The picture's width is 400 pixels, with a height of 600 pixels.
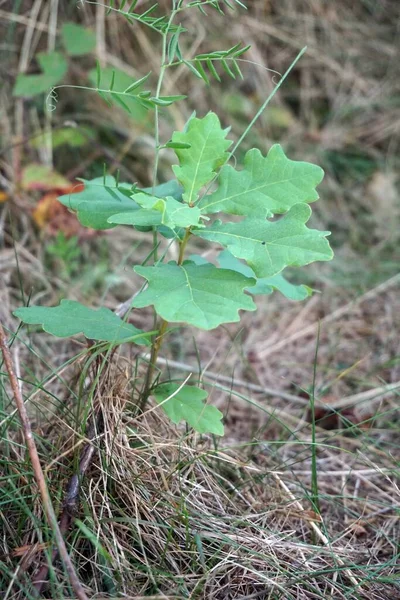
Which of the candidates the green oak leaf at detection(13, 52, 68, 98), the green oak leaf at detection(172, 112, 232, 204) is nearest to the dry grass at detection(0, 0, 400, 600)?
the green oak leaf at detection(13, 52, 68, 98)

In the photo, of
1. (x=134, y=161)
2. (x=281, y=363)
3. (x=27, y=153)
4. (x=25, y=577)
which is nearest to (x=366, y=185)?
(x=134, y=161)

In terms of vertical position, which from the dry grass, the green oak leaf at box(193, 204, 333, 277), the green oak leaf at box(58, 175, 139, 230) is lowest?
the dry grass

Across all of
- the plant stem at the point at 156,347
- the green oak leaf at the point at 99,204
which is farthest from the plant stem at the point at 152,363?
the green oak leaf at the point at 99,204

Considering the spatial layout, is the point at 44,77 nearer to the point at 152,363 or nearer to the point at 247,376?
the point at 247,376

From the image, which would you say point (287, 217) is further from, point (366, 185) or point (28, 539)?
point (366, 185)

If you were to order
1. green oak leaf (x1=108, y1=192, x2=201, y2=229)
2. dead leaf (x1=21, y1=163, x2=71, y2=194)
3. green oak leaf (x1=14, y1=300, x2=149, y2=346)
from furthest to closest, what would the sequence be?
dead leaf (x1=21, y1=163, x2=71, y2=194) < green oak leaf (x1=14, y1=300, x2=149, y2=346) < green oak leaf (x1=108, y1=192, x2=201, y2=229)

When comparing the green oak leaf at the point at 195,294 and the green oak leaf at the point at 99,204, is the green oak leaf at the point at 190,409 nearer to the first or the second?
the green oak leaf at the point at 195,294

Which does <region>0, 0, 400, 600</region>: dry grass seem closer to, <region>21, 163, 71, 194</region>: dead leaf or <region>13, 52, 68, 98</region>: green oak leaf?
<region>21, 163, 71, 194</region>: dead leaf
